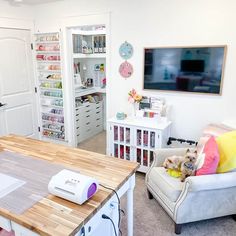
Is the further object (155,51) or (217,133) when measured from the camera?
(155,51)

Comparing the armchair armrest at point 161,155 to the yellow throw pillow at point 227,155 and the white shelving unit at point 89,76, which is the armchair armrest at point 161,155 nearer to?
the yellow throw pillow at point 227,155

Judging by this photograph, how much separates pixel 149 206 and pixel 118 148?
96cm

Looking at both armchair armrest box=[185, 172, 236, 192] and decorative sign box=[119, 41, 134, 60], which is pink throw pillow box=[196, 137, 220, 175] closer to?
armchair armrest box=[185, 172, 236, 192]

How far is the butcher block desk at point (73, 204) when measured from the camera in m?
1.14

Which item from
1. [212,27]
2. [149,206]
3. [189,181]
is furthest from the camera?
[212,27]

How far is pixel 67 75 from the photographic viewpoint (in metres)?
3.86

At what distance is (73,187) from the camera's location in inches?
49.8

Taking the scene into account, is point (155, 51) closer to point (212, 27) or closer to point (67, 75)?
point (212, 27)

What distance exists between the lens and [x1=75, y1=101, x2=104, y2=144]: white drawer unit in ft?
14.0

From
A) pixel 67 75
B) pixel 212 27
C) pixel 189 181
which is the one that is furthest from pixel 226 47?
pixel 67 75

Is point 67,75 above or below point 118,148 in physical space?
above

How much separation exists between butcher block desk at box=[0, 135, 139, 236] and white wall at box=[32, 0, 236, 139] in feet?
5.44

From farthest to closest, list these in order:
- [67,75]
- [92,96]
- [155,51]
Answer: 1. [92,96]
2. [67,75]
3. [155,51]

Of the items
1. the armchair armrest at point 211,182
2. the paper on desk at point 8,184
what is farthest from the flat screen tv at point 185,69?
the paper on desk at point 8,184
